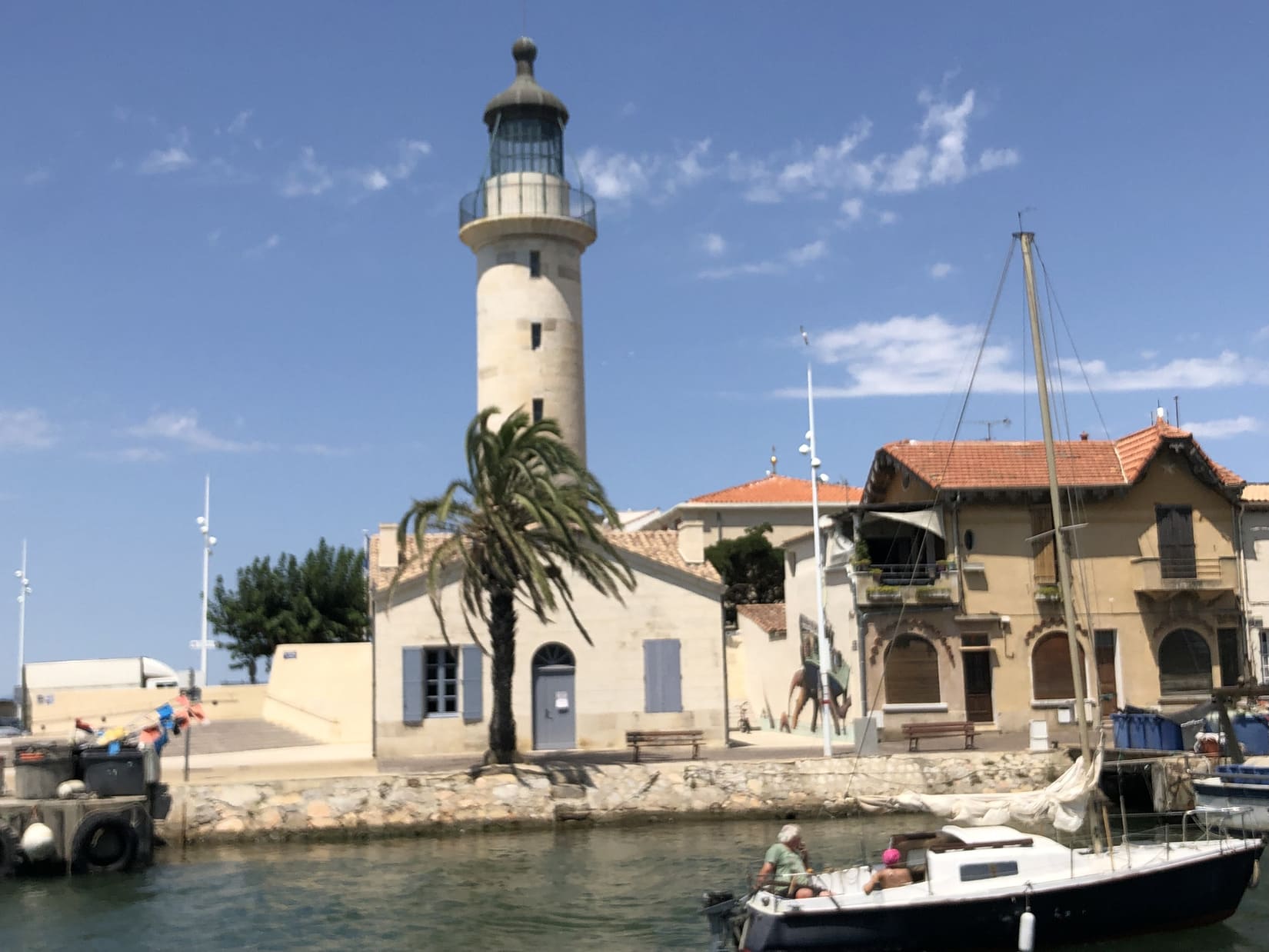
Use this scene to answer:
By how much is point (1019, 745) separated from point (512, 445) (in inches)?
555

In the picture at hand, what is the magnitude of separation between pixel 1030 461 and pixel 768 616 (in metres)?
11.5

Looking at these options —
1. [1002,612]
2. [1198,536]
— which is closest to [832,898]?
[1002,612]

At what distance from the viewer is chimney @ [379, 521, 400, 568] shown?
33875 mm

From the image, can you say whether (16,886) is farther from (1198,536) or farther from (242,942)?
(1198,536)

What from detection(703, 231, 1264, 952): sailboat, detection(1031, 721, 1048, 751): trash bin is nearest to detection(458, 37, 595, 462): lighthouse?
detection(1031, 721, 1048, 751): trash bin

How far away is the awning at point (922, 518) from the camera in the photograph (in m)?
35.1

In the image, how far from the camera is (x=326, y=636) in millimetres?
54312

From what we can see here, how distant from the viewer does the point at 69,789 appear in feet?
81.6

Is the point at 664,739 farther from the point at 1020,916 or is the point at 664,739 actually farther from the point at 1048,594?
the point at 1020,916

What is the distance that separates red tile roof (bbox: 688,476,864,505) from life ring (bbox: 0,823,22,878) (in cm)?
4722

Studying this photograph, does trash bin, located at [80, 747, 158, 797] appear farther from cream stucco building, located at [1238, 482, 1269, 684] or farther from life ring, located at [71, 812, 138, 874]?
cream stucco building, located at [1238, 482, 1269, 684]

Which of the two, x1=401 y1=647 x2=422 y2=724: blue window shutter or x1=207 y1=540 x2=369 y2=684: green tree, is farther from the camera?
x1=207 y1=540 x2=369 y2=684: green tree

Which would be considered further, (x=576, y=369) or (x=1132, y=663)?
(x=576, y=369)

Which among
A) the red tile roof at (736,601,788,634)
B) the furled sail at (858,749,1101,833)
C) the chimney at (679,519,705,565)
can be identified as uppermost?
the chimney at (679,519,705,565)
